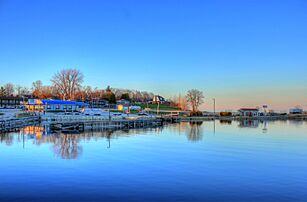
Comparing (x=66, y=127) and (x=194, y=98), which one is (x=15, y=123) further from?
(x=194, y=98)

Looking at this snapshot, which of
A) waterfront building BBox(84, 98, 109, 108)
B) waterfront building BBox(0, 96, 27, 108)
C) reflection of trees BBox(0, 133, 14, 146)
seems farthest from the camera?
waterfront building BBox(84, 98, 109, 108)

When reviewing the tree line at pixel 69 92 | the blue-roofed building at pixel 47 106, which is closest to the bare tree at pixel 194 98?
the tree line at pixel 69 92

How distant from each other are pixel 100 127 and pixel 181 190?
45907mm

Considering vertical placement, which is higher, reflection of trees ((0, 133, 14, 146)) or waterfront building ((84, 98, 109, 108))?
waterfront building ((84, 98, 109, 108))

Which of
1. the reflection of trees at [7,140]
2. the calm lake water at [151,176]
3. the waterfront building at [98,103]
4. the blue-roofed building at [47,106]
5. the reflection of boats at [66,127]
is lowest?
the calm lake water at [151,176]

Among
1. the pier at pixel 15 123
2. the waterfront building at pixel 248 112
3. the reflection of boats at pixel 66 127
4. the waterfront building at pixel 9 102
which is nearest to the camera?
the pier at pixel 15 123

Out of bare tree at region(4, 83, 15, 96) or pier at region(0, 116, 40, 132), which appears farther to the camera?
bare tree at region(4, 83, 15, 96)

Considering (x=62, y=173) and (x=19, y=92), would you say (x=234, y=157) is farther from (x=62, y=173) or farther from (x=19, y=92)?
(x=19, y=92)

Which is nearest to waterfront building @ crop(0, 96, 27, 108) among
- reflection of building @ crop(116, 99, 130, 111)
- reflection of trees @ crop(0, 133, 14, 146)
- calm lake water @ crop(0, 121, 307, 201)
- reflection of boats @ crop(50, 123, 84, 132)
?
reflection of building @ crop(116, 99, 130, 111)

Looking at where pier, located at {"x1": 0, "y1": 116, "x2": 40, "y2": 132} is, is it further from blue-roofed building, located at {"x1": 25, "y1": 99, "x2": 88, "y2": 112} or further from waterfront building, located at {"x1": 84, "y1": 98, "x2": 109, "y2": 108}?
waterfront building, located at {"x1": 84, "y1": 98, "x2": 109, "y2": 108}

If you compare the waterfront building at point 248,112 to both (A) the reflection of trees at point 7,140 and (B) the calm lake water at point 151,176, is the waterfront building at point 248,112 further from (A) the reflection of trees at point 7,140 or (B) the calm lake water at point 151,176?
(A) the reflection of trees at point 7,140

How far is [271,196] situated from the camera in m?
13.2

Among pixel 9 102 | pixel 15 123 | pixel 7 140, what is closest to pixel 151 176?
pixel 7 140

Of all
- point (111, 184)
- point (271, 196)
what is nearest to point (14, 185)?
point (111, 184)
